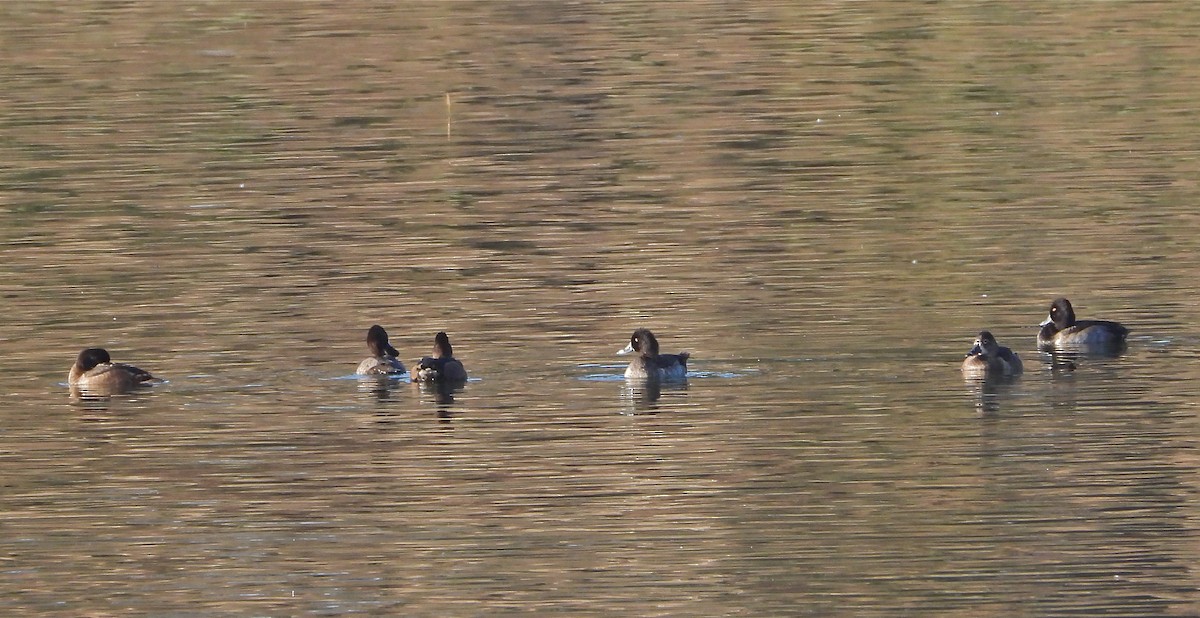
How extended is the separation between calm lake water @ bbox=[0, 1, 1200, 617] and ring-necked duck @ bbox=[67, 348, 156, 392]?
21 centimetres

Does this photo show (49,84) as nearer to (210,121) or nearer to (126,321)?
(210,121)

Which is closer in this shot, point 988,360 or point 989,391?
point 989,391

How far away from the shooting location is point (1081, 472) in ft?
49.3

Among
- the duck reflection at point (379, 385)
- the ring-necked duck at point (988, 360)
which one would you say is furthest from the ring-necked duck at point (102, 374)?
the ring-necked duck at point (988, 360)

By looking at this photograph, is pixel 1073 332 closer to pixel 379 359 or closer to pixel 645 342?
pixel 645 342

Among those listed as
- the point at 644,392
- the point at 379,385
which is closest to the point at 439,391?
the point at 379,385

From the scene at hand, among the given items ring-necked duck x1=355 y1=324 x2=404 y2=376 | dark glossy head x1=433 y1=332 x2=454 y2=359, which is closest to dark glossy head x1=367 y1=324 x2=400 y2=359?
ring-necked duck x1=355 y1=324 x2=404 y2=376

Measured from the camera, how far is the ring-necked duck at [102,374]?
18.3 meters

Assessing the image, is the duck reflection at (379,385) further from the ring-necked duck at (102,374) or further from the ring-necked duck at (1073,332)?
the ring-necked duck at (1073,332)

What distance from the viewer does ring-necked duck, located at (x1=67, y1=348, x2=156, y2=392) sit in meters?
18.3

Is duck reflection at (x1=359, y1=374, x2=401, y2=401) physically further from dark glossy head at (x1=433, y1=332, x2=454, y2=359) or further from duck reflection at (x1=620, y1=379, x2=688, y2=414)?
duck reflection at (x1=620, y1=379, x2=688, y2=414)

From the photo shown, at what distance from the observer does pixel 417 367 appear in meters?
18.4

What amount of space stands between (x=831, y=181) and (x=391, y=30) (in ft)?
69.3

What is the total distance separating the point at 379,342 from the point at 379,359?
24 centimetres
